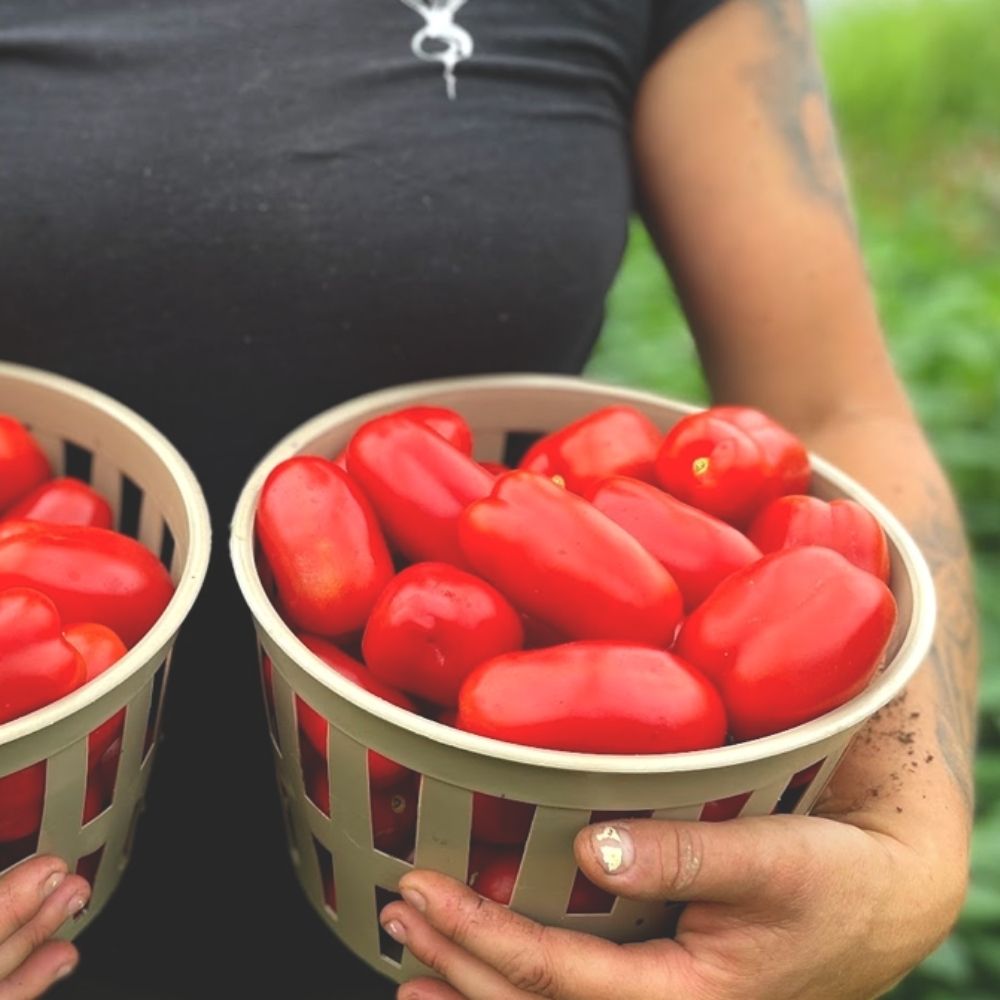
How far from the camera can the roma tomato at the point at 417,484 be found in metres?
0.95

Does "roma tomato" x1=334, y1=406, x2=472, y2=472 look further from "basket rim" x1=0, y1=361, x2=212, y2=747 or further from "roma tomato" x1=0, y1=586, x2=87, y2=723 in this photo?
"roma tomato" x1=0, y1=586, x2=87, y2=723

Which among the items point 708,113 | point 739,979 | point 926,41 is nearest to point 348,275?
point 708,113

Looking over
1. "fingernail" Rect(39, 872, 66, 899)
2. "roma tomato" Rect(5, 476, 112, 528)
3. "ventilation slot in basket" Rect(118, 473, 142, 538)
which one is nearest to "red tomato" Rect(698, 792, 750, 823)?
"fingernail" Rect(39, 872, 66, 899)

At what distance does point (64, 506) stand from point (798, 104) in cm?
84

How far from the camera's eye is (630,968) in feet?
2.65

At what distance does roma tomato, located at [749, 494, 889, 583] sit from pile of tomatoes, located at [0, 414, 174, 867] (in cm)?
49

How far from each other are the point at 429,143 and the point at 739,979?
751 mm

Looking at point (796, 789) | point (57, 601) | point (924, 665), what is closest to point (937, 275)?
point (924, 665)

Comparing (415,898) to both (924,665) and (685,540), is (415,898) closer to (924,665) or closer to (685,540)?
(685,540)

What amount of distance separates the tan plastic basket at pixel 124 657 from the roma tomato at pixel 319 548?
6cm

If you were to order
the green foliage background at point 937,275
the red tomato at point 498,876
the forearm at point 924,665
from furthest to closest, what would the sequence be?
1. the green foliage background at point 937,275
2. the forearm at point 924,665
3. the red tomato at point 498,876

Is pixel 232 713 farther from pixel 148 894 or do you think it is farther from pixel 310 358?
pixel 310 358

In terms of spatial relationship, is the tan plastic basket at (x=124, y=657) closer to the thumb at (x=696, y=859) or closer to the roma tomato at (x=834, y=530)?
the thumb at (x=696, y=859)

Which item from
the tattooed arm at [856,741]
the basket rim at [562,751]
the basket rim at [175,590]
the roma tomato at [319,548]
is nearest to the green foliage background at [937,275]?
the tattooed arm at [856,741]
